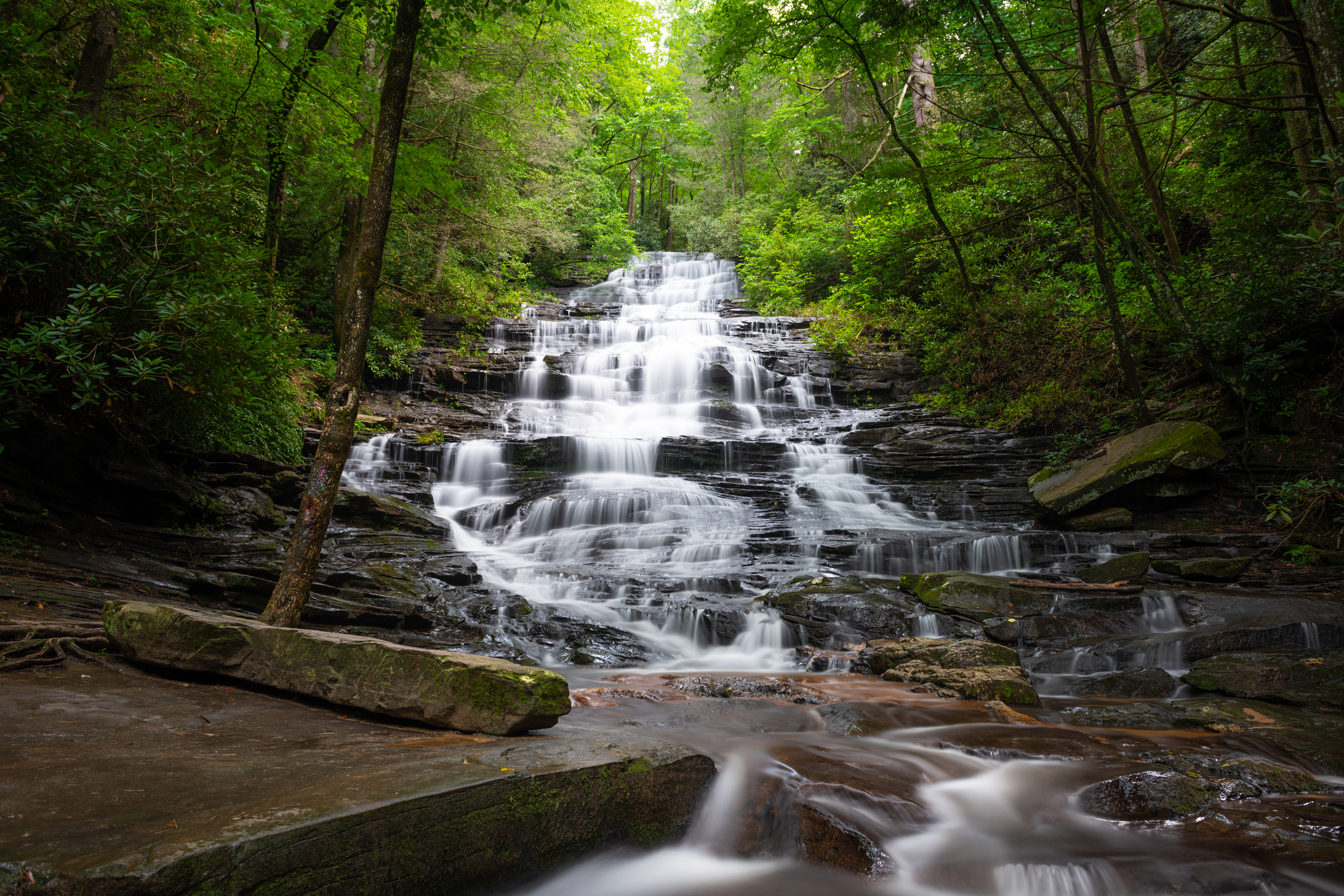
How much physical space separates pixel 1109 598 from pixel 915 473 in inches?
239

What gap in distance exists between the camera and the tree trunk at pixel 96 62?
734 cm

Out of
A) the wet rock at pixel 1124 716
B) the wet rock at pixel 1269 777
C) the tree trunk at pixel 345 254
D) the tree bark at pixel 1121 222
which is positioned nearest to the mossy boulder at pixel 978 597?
the wet rock at pixel 1124 716

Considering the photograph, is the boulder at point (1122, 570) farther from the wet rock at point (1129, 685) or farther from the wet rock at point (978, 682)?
the wet rock at point (978, 682)

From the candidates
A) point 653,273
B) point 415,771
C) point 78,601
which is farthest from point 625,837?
point 653,273

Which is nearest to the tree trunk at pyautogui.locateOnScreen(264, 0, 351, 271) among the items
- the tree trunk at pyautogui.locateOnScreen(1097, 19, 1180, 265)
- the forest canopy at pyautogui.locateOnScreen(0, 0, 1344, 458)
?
the forest canopy at pyautogui.locateOnScreen(0, 0, 1344, 458)

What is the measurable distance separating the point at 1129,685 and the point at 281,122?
12.9m

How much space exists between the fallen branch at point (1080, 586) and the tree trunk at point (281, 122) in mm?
10107

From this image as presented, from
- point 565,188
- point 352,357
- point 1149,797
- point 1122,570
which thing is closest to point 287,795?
point 352,357

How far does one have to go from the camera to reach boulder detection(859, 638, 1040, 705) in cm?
589

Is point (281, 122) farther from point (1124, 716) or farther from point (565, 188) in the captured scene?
point (565, 188)

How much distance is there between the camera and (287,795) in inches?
89.7

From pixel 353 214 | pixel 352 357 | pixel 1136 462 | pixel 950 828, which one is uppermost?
pixel 353 214

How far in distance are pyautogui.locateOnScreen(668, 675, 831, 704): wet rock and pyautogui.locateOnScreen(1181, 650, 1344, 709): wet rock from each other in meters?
3.51

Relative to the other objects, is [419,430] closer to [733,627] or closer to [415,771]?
[733,627]
